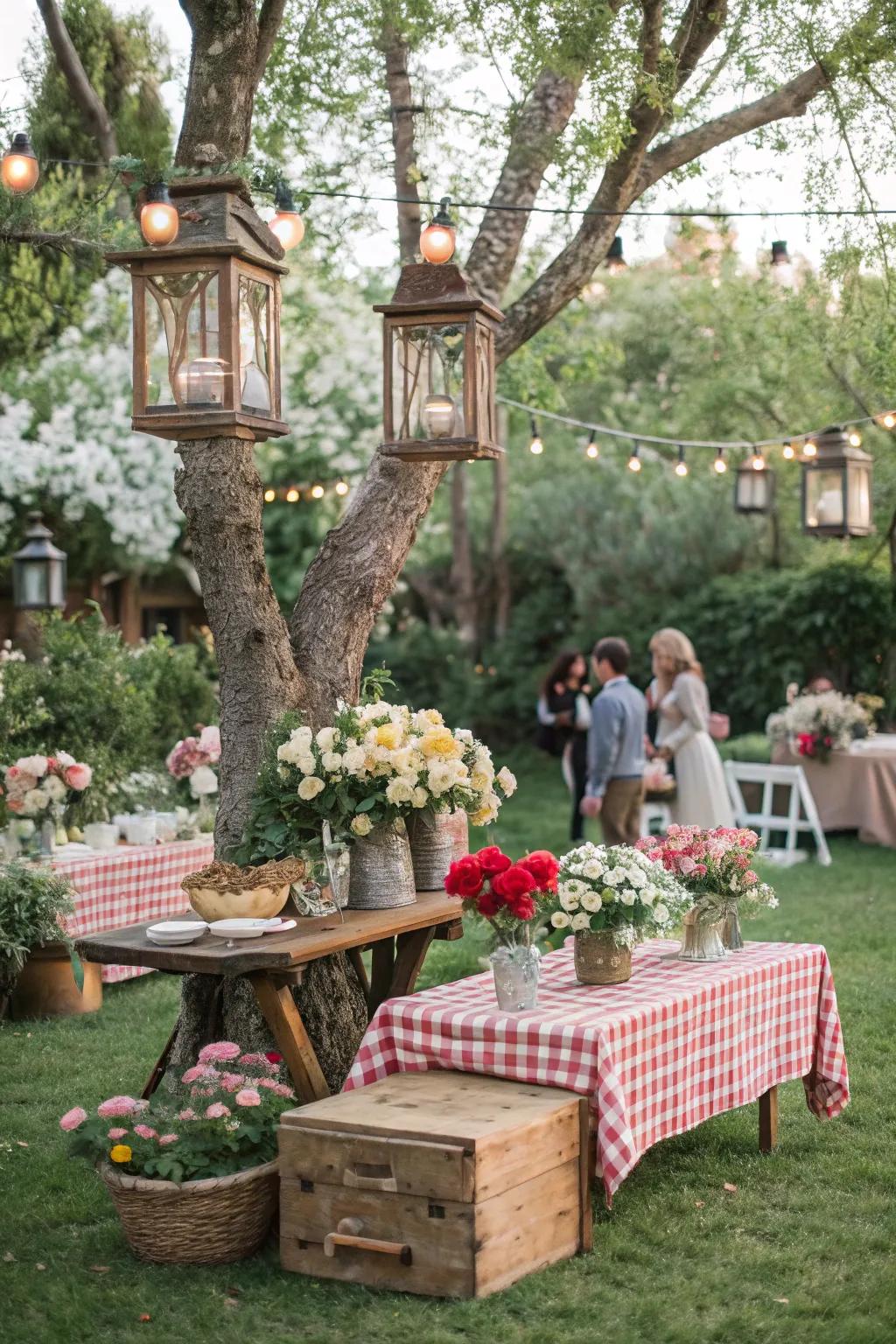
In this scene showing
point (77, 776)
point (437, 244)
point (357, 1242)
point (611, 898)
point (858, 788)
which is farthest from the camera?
point (858, 788)

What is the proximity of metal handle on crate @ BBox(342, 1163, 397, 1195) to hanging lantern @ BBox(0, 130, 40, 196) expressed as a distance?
3.49 m

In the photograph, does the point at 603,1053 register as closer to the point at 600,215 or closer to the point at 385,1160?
the point at 385,1160

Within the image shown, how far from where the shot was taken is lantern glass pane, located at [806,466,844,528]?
11531 millimetres

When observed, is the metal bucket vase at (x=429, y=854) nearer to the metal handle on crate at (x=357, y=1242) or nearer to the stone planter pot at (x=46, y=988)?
the metal handle on crate at (x=357, y=1242)

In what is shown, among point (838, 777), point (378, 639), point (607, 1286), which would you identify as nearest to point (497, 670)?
point (378, 639)

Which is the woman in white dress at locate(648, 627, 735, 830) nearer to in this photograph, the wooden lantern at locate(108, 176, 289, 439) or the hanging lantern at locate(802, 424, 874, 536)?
the hanging lantern at locate(802, 424, 874, 536)

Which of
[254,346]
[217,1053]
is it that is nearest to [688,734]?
[217,1053]

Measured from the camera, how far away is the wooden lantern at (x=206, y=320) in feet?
14.7

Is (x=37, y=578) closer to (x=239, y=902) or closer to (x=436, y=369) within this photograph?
(x=436, y=369)

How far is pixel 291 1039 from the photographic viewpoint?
4648mm

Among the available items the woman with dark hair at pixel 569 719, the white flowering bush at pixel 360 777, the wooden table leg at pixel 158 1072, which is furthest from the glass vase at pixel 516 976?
the woman with dark hair at pixel 569 719

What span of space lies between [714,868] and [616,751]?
408cm

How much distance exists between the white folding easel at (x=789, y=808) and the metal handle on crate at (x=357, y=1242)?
25.2 ft

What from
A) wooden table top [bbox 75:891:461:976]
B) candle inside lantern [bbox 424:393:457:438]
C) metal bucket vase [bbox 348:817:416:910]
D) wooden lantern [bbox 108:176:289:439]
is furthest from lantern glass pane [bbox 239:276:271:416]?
wooden table top [bbox 75:891:461:976]
